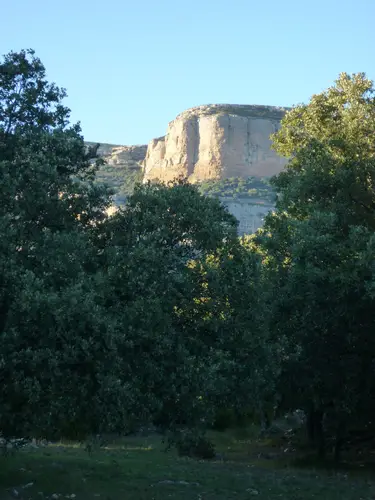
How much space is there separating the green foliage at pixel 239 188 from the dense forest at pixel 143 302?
146 m

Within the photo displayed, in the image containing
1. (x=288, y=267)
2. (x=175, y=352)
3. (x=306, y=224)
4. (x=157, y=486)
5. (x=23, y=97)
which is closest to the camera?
(x=175, y=352)

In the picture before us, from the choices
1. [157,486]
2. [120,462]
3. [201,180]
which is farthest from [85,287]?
[201,180]

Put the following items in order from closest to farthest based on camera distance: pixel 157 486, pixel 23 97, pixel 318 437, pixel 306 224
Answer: pixel 23 97, pixel 157 486, pixel 306 224, pixel 318 437

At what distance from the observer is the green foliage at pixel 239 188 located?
17775 centimetres

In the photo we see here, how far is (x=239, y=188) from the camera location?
18388 cm

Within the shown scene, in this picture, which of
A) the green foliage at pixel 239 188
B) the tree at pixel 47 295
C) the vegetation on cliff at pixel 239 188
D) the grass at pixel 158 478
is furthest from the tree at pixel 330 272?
the green foliage at pixel 239 188

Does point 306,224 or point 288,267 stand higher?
point 306,224

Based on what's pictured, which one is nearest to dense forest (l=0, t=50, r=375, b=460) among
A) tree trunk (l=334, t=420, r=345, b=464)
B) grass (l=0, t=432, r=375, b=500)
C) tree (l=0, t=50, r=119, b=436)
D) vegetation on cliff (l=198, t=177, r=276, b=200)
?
tree (l=0, t=50, r=119, b=436)

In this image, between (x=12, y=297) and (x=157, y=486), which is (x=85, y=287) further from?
(x=157, y=486)

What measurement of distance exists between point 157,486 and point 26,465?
4.97 metres

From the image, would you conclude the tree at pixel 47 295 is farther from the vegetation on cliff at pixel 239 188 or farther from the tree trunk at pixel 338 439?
the vegetation on cliff at pixel 239 188

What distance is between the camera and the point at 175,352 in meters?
16.6

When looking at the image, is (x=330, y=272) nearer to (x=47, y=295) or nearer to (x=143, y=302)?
(x=143, y=302)

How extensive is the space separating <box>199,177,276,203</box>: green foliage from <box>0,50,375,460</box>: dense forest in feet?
479
